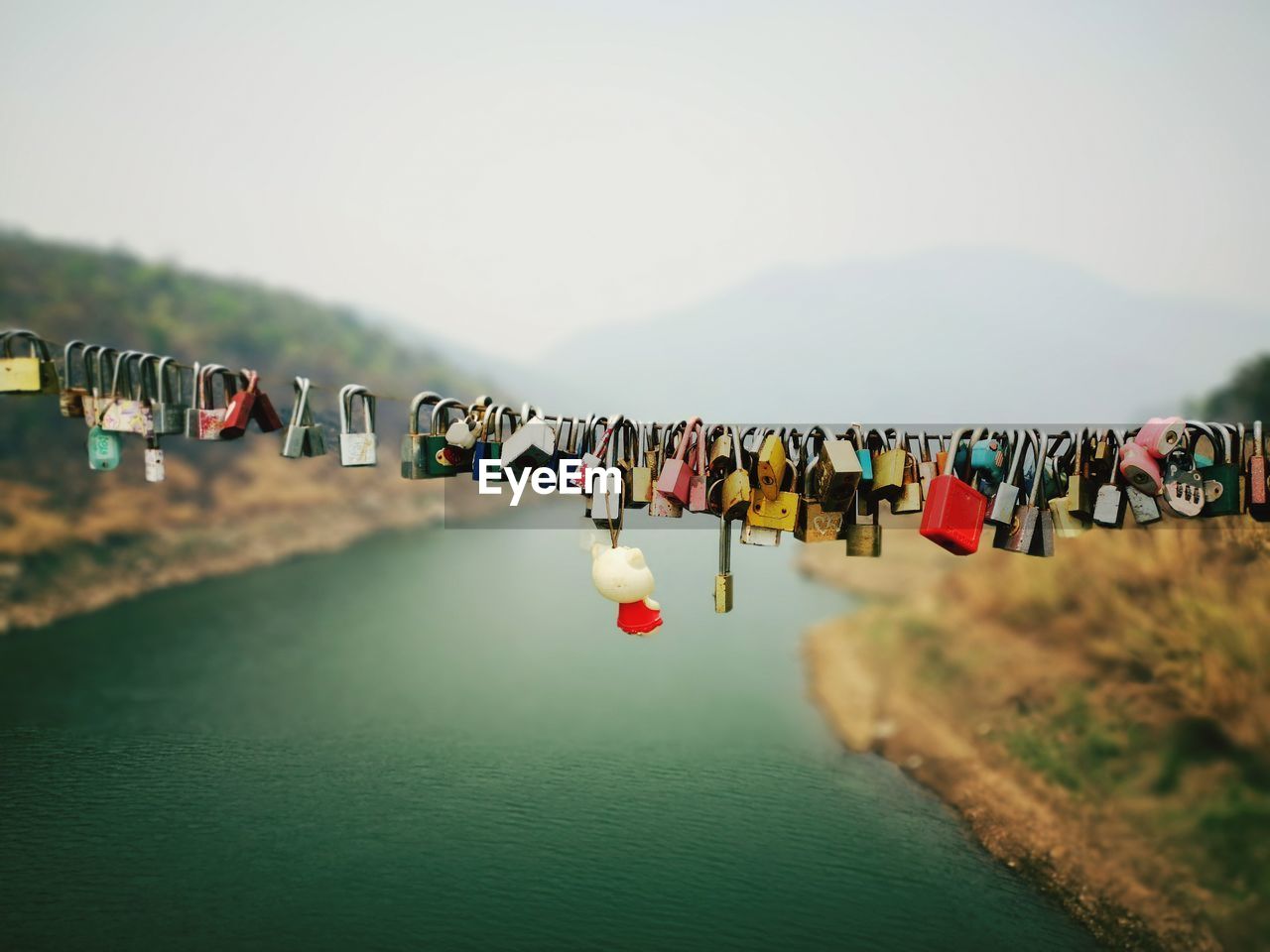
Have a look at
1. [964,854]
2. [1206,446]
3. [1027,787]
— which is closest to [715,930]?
[964,854]

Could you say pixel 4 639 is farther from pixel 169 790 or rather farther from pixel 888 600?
pixel 888 600

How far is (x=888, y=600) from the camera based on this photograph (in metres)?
14.6

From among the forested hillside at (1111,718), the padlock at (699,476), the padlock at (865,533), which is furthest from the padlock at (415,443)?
the forested hillside at (1111,718)

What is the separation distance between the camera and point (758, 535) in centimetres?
310

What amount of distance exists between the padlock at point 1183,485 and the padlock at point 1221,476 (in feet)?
0.10

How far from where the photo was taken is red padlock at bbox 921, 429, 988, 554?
2844 millimetres

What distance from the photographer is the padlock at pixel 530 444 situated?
9.71 ft

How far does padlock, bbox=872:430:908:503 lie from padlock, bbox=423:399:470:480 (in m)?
1.64

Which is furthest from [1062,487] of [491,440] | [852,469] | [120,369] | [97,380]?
[97,380]

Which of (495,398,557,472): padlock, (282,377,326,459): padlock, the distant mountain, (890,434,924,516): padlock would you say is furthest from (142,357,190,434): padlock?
the distant mountain

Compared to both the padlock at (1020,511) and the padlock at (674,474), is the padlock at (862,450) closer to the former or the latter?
the padlock at (1020,511)

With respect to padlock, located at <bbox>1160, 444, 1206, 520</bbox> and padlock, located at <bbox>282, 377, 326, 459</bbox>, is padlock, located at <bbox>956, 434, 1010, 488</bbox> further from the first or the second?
padlock, located at <bbox>282, 377, 326, 459</bbox>

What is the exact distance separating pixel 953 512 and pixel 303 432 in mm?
2650

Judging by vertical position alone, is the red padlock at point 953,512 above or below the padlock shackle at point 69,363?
below
